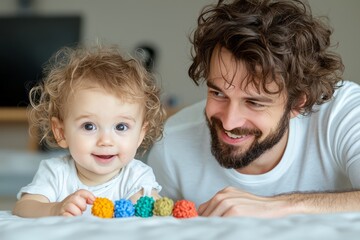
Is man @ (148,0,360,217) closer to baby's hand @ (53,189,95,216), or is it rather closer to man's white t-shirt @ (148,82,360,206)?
man's white t-shirt @ (148,82,360,206)

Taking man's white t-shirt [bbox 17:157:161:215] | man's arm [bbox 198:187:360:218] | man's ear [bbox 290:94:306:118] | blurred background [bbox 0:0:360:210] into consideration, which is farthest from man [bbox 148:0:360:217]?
blurred background [bbox 0:0:360:210]

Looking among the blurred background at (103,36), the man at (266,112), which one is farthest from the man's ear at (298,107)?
the blurred background at (103,36)

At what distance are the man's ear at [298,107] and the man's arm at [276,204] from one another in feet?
1.26

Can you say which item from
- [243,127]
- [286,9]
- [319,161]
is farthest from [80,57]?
[319,161]

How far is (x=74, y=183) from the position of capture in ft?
4.46

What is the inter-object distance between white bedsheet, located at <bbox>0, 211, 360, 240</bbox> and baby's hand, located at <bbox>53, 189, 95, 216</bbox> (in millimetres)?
278

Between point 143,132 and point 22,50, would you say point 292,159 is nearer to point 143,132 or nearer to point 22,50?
point 143,132

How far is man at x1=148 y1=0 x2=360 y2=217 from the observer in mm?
1536

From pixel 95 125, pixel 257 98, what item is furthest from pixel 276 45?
pixel 95 125

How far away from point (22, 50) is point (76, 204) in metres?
4.50

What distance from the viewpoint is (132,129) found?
4.29ft

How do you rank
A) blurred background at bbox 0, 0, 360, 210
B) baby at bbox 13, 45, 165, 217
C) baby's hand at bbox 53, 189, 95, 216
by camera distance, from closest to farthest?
1. baby's hand at bbox 53, 189, 95, 216
2. baby at bbox 13, 45, 165, 217
3. blurred background at bbox 0, 0, 360, 210

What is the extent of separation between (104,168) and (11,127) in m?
4.19

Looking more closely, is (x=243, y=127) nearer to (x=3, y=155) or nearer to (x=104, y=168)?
(x=104, y=168)
